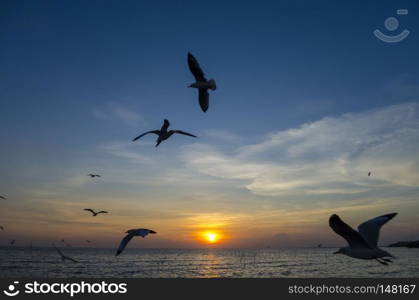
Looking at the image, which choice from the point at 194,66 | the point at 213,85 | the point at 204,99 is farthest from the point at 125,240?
the point at 194,66

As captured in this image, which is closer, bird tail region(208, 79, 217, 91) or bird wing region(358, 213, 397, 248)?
bird wing region(358, 213, 397, 248)

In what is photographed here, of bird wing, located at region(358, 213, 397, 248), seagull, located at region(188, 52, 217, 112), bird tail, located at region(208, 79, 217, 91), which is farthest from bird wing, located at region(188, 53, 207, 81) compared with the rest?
bird wing, located at region(358, 213, 397, 248)

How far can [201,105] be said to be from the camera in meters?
11.9

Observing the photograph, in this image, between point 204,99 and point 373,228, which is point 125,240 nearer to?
point 204,99

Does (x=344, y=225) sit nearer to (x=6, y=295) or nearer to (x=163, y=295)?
Result: (x=163, y=295)

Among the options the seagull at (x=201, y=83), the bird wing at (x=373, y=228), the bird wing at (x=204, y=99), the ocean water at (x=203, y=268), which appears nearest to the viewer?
the bird wing at (x=373, y=228)

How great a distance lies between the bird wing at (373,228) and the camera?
9922 millimetres

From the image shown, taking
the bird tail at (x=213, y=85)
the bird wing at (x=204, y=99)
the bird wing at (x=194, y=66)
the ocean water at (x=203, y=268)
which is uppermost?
the bird wing at (x=194, y=66)

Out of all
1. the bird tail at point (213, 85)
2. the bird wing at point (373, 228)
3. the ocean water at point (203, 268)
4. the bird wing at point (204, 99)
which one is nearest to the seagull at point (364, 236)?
the bird wing at point (373, 228)

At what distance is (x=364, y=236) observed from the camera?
1001 cm

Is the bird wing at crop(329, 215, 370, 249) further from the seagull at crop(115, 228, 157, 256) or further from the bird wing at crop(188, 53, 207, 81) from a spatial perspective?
the seagull at crop(115, 228, 157, 256)

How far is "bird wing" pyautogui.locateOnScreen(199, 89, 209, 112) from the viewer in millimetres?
11836

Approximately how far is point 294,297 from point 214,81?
390 inches

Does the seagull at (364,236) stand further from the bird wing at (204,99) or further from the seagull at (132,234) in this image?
the seagull at (132,234)
